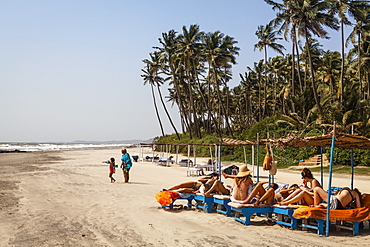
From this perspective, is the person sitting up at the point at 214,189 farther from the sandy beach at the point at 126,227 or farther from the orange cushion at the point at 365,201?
the orange cushion at the point at 365,201

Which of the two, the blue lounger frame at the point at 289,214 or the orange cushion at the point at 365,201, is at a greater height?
the orange cushion at the point at 365,201

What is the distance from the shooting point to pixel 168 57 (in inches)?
1950

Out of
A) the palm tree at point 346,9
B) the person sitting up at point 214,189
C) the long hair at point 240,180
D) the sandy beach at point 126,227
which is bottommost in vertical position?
the sandy beach at point 126,227

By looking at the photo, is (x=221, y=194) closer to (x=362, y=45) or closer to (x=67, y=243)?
(x=67, y=243)

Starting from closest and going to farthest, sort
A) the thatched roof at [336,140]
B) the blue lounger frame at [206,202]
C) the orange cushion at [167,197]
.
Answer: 1. the thatched roof at [336,140]
2. the blue lounger frame at [206,202]
3. the orange cushion at [167,197]

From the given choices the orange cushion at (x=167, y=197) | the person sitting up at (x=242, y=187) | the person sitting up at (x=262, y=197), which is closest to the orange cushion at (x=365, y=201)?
the person sitting up at (x=262, y=197)

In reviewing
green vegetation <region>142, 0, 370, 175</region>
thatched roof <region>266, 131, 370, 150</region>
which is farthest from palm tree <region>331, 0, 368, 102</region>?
thatched roof <region>266, 131, 370, 150</region>

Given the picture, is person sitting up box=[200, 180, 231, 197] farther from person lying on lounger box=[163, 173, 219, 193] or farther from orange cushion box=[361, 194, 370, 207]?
orange cushion box=[361, 194, 370, 207]

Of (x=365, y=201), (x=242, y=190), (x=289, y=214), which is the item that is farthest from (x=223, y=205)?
(x=365, y=201)

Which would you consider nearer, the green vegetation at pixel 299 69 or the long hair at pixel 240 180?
the long hair at pixel 240 180

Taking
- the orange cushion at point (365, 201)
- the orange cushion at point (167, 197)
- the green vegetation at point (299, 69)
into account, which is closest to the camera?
the orange cushion at point (365, 201)

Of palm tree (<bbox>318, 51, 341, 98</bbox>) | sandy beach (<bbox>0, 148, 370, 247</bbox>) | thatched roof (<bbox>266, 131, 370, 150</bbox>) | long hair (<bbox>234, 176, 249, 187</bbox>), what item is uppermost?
palm tree (<bbox>318, 51, 341, 98</bbox>)

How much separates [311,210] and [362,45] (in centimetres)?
3557

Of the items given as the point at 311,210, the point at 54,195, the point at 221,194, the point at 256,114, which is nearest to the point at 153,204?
the point at 221,194
